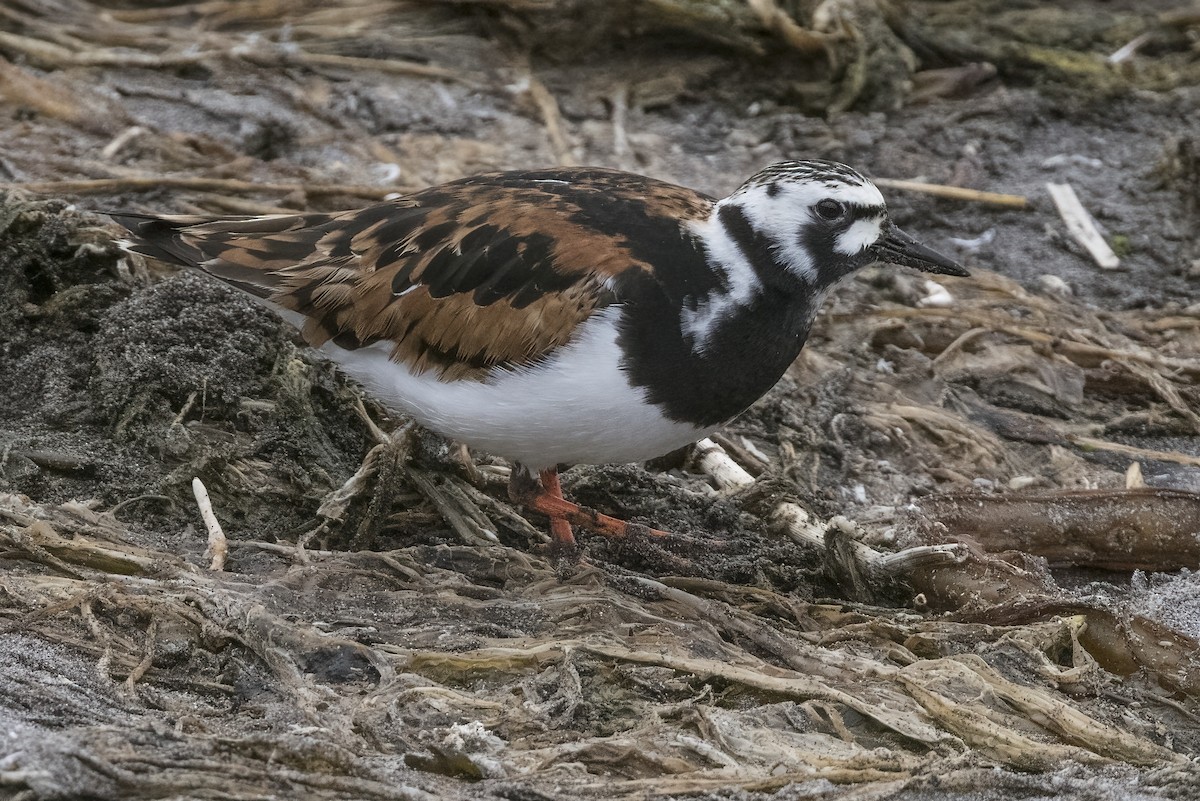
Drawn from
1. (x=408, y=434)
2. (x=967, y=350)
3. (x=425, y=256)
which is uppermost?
(x=425, y=256)

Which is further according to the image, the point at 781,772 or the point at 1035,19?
the point at 1035,19

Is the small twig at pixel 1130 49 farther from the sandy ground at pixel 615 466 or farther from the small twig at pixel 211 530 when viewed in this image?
the small twig at pixel 211 530

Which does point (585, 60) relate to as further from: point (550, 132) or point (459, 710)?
point (459, 710)

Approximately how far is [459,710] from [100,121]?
419 cm

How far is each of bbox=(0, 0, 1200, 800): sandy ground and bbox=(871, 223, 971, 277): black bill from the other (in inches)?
30.8

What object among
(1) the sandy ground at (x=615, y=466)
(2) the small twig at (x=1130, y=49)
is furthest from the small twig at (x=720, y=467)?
(2) the small twig at (x=1130, y=49)

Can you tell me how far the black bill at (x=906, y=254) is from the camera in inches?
159

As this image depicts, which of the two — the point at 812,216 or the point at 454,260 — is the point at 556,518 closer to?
the point at 454,260

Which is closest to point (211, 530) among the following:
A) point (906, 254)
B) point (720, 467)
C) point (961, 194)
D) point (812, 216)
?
point (720, 467)

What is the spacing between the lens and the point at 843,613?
401 centimetres

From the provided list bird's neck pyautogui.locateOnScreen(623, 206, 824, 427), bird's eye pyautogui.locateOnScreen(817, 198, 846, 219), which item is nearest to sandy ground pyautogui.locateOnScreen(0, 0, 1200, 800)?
bird's neck pyautogui.locateOnScreen(623, 206, 824, 427)

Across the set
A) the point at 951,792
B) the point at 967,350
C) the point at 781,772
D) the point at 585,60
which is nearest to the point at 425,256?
the point at 781,772

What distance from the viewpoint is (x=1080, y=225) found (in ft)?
21.5

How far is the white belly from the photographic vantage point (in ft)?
12.1
